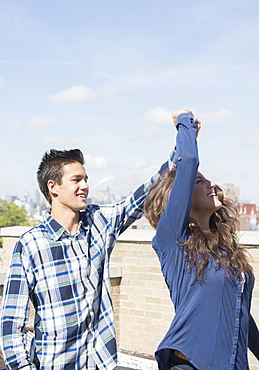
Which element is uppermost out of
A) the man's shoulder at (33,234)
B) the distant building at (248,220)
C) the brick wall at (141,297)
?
the distant building at (248,220)

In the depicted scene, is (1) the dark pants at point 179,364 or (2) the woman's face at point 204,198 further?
(2) the woman's face at point 204,198

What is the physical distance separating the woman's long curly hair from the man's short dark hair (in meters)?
0.57

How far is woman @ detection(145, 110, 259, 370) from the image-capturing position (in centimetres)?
225

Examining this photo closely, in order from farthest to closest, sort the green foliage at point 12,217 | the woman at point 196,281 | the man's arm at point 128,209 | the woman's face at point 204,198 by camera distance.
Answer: the green foliage at point 12,217, the man's arm at point 128,209, the woman's face at point 204,198, the woman at point 196,281

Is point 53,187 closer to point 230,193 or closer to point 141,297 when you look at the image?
point 141,297

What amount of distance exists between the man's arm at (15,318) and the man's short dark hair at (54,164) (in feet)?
1.67

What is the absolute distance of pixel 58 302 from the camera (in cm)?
258

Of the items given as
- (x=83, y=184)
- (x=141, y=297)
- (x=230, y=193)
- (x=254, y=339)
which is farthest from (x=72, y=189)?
(x=230, y=193)

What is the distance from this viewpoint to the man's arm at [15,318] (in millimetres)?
2518

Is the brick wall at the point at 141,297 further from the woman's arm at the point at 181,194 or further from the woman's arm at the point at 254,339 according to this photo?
the woman's arm at the point at 181,194

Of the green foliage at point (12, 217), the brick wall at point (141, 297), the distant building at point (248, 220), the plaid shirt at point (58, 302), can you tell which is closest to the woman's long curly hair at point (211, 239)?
the plaid shirt at point (58, 302)

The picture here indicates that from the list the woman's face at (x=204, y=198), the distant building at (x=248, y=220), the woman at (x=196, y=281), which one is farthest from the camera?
the distant building at (x=248, y=220)

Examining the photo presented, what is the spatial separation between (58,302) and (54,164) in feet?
2.52

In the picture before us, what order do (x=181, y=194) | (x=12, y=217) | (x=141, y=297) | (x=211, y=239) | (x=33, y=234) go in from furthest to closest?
(x=12, y=217) → (x=141, y=297) → (x=33, y=234) → (x=211, y=239) → (x=181, y=194)
